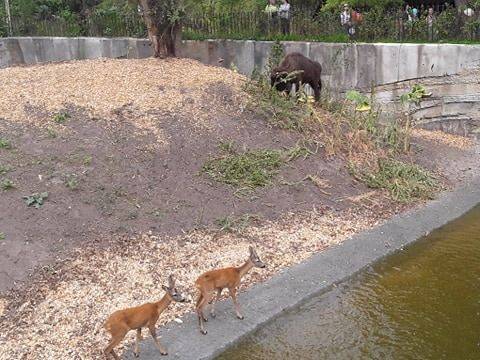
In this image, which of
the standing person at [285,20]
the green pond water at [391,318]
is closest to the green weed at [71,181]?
the green pond water at [391,318]

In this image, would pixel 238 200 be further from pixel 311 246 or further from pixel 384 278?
pixel 384 278

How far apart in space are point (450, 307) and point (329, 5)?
13.8m

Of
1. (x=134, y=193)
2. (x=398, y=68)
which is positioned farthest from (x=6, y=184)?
(x=398, y=68)

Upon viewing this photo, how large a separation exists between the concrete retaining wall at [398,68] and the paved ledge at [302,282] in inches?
161

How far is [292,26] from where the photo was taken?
1812cm

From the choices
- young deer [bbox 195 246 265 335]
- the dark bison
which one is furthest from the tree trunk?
young deer [bbox 195 246 265 335]

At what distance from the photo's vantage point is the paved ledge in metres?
6.91

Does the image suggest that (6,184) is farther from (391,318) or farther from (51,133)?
(391,318)

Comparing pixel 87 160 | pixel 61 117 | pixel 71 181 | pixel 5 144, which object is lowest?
pixel 71 181

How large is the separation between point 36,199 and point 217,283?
11.4 feet

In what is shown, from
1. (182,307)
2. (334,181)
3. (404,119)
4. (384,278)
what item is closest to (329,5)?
(404,119)

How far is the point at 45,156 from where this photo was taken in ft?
33.0

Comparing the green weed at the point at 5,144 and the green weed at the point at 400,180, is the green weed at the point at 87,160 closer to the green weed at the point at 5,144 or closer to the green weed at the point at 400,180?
the green weed at the point at 5,144

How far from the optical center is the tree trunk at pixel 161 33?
13930 mm
